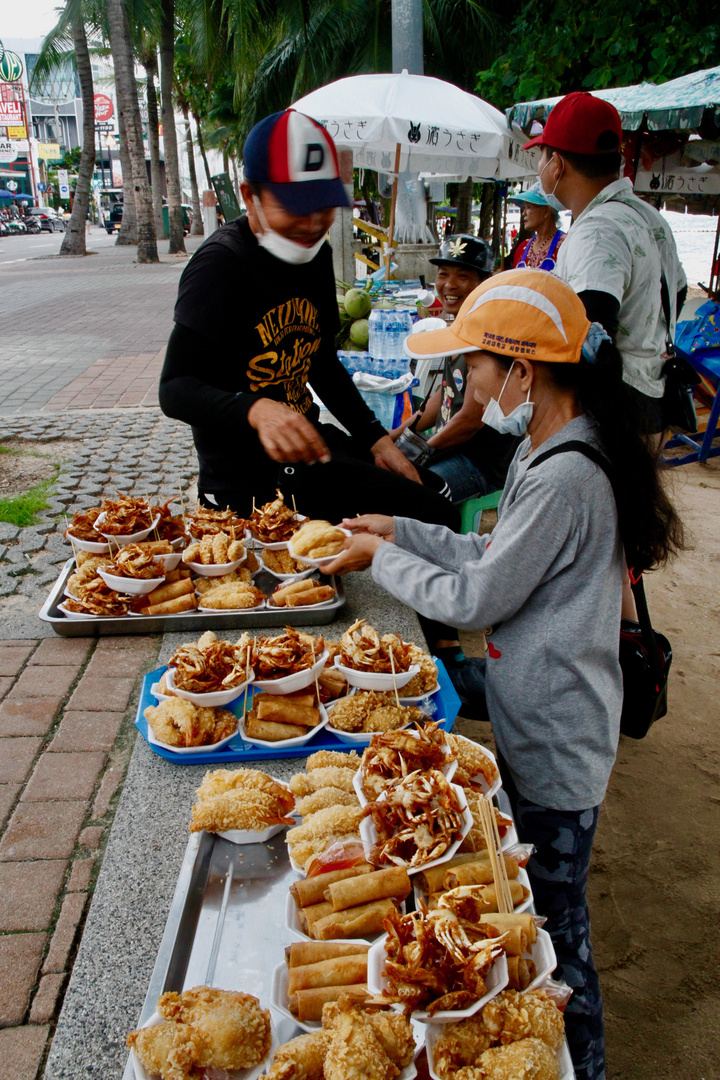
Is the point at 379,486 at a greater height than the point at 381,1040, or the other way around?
the point at 379,486

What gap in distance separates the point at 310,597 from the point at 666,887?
179 centimetres

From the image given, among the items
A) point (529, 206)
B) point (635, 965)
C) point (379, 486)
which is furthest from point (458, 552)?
point (529, 206)

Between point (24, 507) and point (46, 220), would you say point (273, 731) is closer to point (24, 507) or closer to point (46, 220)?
point (24, 507)

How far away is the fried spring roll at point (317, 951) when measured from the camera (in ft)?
4.25

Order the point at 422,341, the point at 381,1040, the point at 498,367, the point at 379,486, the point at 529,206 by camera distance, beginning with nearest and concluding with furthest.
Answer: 1. the point at 381,1040
2. the point at 498,367
3. the point at 422,341
4. the point at 379,486
5. the point at 529,206

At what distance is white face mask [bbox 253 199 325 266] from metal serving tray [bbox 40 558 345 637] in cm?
140

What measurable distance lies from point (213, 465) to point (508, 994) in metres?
2.50

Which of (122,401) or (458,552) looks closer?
(458,552)

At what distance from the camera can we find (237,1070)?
116 centimetres

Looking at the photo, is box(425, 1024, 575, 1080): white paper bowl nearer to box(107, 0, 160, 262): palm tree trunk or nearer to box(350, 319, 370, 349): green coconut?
box(350, 319, 370, 349): green coconut

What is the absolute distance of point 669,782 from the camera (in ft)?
11.0

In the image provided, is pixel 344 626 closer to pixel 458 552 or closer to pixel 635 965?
pixel 458 552

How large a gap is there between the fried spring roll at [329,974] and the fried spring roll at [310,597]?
5.09 feet

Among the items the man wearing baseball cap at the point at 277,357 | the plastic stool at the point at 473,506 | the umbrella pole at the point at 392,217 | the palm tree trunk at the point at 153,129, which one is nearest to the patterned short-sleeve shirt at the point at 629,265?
the man wearing baseball cap at the point at 277,357
